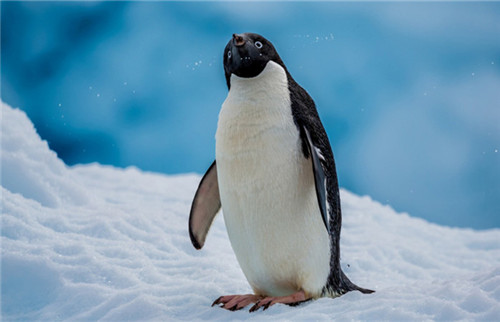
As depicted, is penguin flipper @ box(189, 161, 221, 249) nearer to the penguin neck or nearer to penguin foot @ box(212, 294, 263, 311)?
penguin foot @ box(212, 294, 263, 311)

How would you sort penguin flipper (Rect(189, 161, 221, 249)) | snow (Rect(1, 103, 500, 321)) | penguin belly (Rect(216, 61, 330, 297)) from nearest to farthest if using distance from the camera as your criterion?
snow (Rect(1, 103, 500, 321)) → penguin belly (Rect(216, 61, 330, 297)) → penguin flipper (Rect(189, 161, 221, 249))

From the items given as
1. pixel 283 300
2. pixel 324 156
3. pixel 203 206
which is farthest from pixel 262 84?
pixel 283 300

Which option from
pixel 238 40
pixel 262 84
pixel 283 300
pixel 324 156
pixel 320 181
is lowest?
pixel 283 300

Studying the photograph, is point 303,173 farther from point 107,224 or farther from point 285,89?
point 107,224

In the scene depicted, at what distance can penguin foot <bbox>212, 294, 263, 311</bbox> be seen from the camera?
72.5 inches

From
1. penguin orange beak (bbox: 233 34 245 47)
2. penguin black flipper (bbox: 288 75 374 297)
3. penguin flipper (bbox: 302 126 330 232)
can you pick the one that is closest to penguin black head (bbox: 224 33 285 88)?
penguin orange beak (bbox: 233 34 245 47)

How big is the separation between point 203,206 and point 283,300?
0.58 metres

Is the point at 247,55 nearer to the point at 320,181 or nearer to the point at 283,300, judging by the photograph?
the point at 320,181

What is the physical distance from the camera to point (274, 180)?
5.77 feet

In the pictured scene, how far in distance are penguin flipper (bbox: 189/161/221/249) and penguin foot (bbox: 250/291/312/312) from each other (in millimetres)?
476

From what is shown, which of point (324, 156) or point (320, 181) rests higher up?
point (324, 156)

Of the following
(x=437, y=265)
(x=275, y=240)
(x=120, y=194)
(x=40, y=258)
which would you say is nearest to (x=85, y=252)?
(x=40, y=258)

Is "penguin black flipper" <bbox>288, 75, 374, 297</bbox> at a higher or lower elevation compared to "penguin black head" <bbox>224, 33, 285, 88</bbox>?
lower

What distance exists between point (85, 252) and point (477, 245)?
312 centimetres
